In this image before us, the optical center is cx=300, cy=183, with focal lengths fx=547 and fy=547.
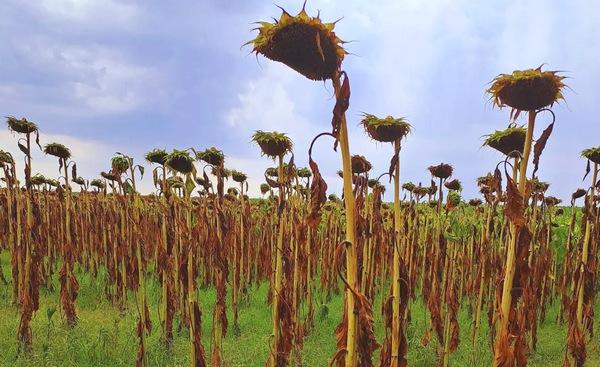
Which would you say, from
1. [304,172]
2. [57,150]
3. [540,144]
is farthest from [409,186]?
[540,144]

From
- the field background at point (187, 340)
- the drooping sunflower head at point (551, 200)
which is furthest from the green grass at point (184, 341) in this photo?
the drooping sunflower head at point (551, 200)

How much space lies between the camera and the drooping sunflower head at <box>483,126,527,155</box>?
365 cm

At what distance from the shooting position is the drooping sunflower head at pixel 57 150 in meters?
7.33

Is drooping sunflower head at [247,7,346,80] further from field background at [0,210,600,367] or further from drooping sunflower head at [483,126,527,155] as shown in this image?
field background at [0,210,600,367]

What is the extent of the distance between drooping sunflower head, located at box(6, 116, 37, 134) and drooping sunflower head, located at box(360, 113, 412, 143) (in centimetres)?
456

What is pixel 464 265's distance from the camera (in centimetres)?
899

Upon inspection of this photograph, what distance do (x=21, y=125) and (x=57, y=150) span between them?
1008 mm

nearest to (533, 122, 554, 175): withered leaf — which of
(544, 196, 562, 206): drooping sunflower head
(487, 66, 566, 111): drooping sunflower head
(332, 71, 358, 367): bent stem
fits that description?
(487, 66, 566, 111): drooping sunflower head

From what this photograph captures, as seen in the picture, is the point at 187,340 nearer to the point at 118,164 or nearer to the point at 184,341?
the point at 184,341

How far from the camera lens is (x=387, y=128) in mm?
3555

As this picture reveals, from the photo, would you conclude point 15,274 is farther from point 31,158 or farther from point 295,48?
point 295,48

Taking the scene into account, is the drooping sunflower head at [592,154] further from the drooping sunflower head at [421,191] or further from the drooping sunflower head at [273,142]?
the drooping sunflower head at [421,191]

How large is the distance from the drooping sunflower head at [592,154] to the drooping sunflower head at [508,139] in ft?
5.56

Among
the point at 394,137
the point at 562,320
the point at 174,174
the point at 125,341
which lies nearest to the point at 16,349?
the point at 125,341
